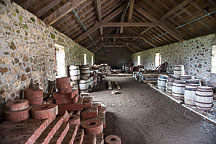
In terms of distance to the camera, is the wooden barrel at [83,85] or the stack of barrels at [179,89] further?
the wooden barrel at [83,85]

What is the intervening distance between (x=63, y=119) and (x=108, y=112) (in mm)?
1960

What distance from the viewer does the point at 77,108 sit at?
278 cm

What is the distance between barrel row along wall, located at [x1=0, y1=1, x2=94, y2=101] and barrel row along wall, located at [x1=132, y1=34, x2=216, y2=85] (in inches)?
284

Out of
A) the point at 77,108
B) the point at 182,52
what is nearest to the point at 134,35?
the point at 182,52

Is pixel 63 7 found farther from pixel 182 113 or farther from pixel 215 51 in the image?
pixel 215 51

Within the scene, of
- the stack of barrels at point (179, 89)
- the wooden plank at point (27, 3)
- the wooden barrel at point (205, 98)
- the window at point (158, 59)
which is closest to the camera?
the wooden plank at point (27, 3)

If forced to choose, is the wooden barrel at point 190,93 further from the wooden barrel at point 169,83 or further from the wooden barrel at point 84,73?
the wooden barrel at point 84,73

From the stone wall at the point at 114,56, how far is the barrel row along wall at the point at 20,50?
1597cm

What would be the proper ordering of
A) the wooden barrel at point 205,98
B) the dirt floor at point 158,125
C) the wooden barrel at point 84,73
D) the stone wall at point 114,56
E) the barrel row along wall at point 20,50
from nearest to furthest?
the barrel row along wall at point 20,50 → the dirt floor at point 158,125 → the wooden barrel at point 205,98 → the wooden barrel at point 84,73 → the stone wall at point 114,56

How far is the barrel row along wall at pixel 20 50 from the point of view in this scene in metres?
2.16

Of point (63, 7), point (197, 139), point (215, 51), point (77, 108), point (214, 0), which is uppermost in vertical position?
point (214, 0)

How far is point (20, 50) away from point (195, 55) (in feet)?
26.6

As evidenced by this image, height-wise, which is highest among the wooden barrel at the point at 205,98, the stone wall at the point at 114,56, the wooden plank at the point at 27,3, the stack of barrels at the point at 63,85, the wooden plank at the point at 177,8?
the wooden plank at the point at 177,8

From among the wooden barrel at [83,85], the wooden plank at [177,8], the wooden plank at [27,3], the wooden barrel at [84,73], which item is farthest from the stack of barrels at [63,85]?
the wooden plank at [177,8]
